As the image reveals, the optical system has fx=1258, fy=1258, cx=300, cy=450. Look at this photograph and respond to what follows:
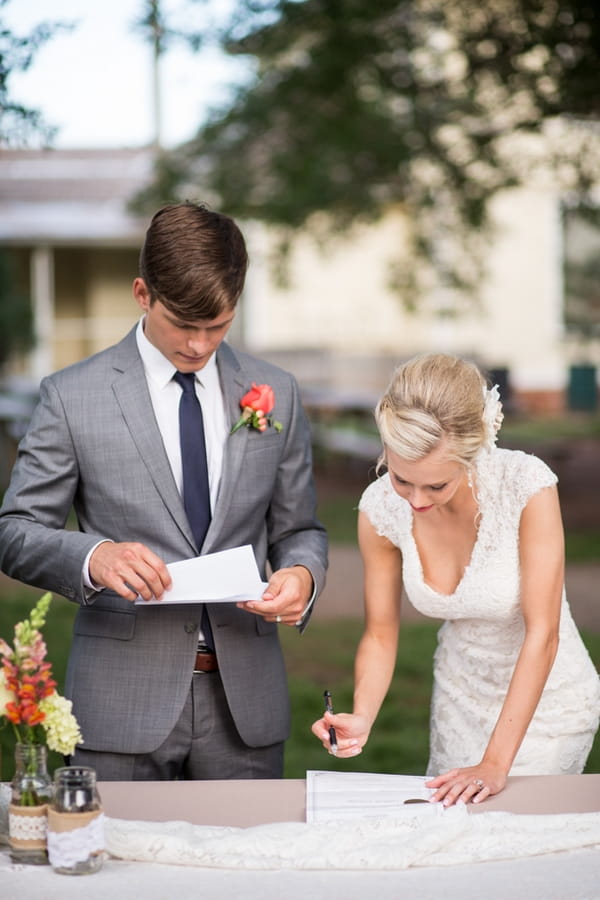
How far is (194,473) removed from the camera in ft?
9.36

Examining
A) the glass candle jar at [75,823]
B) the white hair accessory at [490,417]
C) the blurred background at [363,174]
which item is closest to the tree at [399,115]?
the blurred background at [363,174]

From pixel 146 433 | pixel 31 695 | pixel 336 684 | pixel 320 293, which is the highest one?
pixel 146 433

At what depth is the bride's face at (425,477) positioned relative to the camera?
2.70 metres

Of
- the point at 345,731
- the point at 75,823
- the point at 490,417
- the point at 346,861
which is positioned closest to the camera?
the point at 75,823

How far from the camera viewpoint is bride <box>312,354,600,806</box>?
8.88ft

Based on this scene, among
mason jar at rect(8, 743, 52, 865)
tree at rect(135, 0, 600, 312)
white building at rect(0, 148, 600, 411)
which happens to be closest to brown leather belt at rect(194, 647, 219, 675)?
mason jar at rect(8, 743, 52, 865)

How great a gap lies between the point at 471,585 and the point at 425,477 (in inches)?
13.3

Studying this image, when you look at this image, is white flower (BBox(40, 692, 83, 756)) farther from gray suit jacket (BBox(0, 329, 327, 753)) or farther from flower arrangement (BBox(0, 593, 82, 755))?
gray suit jacket (BBox(0, 329, 327, 753))

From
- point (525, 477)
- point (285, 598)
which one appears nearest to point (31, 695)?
point (285, 598)

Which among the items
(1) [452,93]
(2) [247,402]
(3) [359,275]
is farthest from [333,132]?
(3) [359,275]

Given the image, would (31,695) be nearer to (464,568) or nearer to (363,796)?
(363,796)

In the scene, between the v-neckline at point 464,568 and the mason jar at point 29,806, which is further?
the v-neckline at point 464,568

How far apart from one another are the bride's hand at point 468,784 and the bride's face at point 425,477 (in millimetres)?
564

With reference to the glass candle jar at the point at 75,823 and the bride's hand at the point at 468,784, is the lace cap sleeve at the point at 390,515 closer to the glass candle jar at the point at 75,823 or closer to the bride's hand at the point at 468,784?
the bride's hand at the point at 468,784
